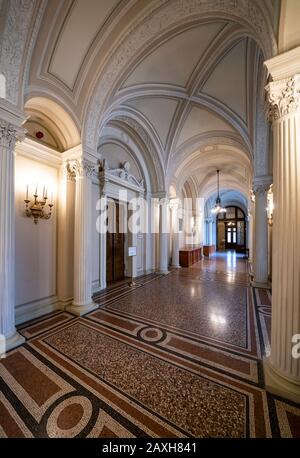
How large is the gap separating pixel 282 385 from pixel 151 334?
193cm

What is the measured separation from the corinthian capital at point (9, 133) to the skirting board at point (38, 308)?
2.95 metres

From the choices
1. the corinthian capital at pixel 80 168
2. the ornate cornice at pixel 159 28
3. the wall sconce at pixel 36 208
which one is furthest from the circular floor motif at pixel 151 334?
the ornate cornice at pixel 159 28

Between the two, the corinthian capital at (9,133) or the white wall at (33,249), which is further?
the white wall at (33,249)

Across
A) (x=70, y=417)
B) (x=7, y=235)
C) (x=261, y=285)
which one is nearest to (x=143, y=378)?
(x=70, y=417)

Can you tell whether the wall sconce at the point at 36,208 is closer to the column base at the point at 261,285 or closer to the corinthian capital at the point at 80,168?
the corinthian capital at the point at 80,168

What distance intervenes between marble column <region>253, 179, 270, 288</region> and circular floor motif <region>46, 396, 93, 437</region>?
630 cm

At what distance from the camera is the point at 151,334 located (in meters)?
3.37

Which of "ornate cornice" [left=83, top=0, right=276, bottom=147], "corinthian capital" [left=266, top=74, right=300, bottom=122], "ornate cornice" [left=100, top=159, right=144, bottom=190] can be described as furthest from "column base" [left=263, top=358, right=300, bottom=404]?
"ornate cornice" [left=100, top=159, right=144, bottom=190]

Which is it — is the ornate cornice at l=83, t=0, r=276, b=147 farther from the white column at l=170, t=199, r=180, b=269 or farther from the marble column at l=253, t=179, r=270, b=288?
the white column at l=170, t=199, r=180, b=269

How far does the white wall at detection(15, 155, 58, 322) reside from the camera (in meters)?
3.73

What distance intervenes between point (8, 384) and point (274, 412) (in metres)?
2.86

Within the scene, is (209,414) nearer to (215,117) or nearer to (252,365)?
(252,365)

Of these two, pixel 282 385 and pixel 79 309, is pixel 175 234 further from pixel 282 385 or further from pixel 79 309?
pixel 282 385

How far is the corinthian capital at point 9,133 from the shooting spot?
2.84m
